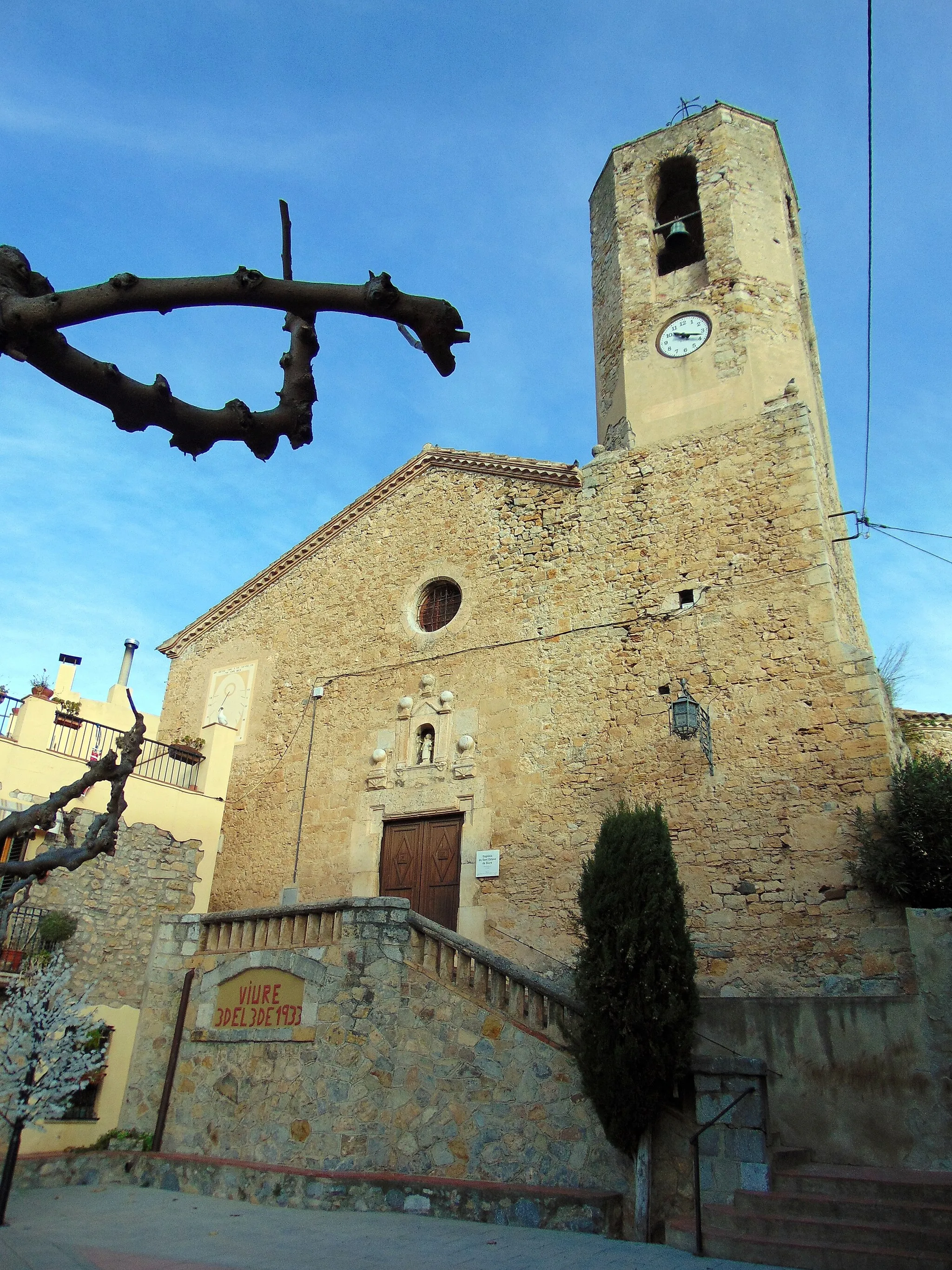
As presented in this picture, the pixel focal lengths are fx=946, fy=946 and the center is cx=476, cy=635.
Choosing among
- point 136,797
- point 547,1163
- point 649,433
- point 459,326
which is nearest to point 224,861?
point 136,797

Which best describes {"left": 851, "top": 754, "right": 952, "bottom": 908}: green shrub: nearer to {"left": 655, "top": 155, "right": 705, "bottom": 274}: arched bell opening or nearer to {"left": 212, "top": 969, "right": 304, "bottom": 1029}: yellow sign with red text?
{"left": 212, "top": 969, "right": 304, "bottom": 1029}: yellow sign with red text

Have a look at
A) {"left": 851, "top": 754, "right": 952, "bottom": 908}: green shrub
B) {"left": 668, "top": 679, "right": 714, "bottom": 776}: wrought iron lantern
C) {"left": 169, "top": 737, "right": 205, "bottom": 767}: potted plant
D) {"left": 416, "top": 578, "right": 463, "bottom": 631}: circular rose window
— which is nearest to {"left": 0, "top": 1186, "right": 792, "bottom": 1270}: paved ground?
{"left": 851, "top": 754, "right": 952, "bottom": 908}: green shrub

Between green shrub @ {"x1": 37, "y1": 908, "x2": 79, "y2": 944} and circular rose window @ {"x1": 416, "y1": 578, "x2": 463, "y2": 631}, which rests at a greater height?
circular rose window @ {"x1": 416, "y1": 578, "x2": 463, "y2": 631}

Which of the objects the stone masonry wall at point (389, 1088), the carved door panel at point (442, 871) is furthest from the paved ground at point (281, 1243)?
the carved door panel at point (442, 871)

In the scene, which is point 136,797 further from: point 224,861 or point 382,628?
point 382,628

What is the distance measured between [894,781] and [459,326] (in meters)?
8.45

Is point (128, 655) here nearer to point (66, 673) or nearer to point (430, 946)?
point (66, 673)

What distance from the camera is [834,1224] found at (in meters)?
6.28

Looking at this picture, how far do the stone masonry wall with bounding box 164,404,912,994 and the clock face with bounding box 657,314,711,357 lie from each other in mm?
1601

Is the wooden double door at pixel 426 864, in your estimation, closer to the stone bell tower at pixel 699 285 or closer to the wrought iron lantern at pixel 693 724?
the wrought iron lantern at pixel 693 724

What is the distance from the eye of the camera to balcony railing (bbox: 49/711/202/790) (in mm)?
12633

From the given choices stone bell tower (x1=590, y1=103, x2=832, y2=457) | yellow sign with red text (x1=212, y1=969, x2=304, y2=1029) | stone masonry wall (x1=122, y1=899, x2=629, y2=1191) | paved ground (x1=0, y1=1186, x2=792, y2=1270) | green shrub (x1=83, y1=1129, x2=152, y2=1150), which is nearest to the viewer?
paved ground (x1=0, y1=1186, x2=792, y2=1270)

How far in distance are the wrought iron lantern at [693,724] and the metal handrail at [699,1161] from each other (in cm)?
437

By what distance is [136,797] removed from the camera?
507 inches
